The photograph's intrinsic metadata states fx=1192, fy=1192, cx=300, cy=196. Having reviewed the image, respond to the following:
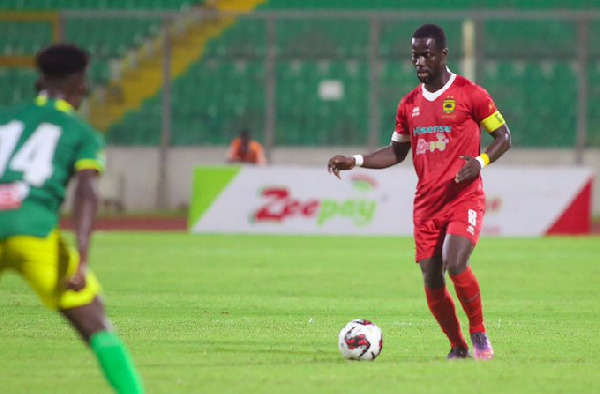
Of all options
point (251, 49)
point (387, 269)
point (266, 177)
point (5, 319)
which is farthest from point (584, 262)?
point (251, 49)

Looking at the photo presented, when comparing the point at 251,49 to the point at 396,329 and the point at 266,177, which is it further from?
the point at 396,329

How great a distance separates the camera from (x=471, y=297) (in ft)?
26.5

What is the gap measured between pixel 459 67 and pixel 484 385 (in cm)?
2124

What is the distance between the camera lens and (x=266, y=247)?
19.6m

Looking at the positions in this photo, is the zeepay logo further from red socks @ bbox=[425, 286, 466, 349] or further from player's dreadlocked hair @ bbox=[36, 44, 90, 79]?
player's dreadlocked hair @ bbox=[36, 44, 90, 79]

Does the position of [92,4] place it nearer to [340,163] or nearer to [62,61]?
[340,163]

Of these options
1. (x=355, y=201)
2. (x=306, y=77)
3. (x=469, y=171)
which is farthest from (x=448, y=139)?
(x=306, y=77)

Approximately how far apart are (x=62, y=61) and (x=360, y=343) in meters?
3.11

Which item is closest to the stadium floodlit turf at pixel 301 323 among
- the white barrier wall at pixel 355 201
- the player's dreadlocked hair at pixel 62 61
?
the player's dreadlocked hair at pixel 62 61

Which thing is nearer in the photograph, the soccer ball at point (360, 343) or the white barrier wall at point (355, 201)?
the soccer ball at point (360, 343)

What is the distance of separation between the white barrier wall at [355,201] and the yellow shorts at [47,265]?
15978 millimetres

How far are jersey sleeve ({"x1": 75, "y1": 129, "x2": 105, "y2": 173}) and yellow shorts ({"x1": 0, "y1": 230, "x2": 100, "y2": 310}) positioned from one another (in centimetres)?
36

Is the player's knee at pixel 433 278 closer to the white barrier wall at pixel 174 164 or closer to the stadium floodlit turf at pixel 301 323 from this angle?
the stadium floodlit turf at pixel 301 323

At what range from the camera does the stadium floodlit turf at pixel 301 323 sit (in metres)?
7.15
